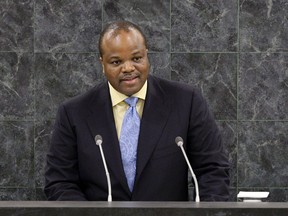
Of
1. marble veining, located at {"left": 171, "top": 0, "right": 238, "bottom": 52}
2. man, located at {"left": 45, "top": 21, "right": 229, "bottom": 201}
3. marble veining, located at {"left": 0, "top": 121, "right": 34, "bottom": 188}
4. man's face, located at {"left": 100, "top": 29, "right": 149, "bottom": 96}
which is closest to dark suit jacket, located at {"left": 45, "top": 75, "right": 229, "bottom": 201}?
man, located at {"left": 45, "top": 21, "right": 229, "bottom": 201}

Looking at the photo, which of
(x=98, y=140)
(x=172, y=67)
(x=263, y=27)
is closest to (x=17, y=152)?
(x=172, y=67)

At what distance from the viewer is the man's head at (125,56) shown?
3.41 meters

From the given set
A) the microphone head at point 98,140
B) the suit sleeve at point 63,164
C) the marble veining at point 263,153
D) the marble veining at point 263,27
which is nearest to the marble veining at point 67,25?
the marble veining at point 263,27

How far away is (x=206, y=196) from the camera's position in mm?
3381

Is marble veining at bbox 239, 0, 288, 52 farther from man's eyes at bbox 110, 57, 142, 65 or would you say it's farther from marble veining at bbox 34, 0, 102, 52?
man's eyes at bbox 110, 57, 142, 65

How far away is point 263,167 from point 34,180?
1768mm

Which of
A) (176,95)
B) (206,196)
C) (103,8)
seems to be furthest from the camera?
(103,8)

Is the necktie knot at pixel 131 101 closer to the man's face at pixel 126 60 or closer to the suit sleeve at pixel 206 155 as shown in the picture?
the man's face at pixel 126 60

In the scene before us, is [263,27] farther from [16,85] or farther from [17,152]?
[17,152]

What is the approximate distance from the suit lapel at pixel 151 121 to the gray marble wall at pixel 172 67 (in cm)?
284
